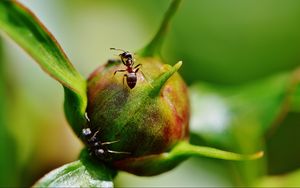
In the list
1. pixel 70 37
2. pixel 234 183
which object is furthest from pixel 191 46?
pixel 234 183

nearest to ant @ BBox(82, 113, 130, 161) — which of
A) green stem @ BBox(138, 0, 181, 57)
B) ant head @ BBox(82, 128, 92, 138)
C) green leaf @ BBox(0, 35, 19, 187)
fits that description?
ant head @ BBox(82, 128, 92, 138)

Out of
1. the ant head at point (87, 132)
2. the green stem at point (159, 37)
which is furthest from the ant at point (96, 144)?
the green stem at point (159, 37)

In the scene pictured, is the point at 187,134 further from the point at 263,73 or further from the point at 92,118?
the point at 263,73

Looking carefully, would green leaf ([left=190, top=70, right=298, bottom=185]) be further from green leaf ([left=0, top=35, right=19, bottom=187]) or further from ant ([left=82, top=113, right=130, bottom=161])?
ant ([left=82, top=113, right=130, bottom=161])

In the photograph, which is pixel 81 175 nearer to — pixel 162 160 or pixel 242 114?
pixel 162 160

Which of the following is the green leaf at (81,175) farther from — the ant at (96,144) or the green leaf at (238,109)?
the green leaf at (238,109)
